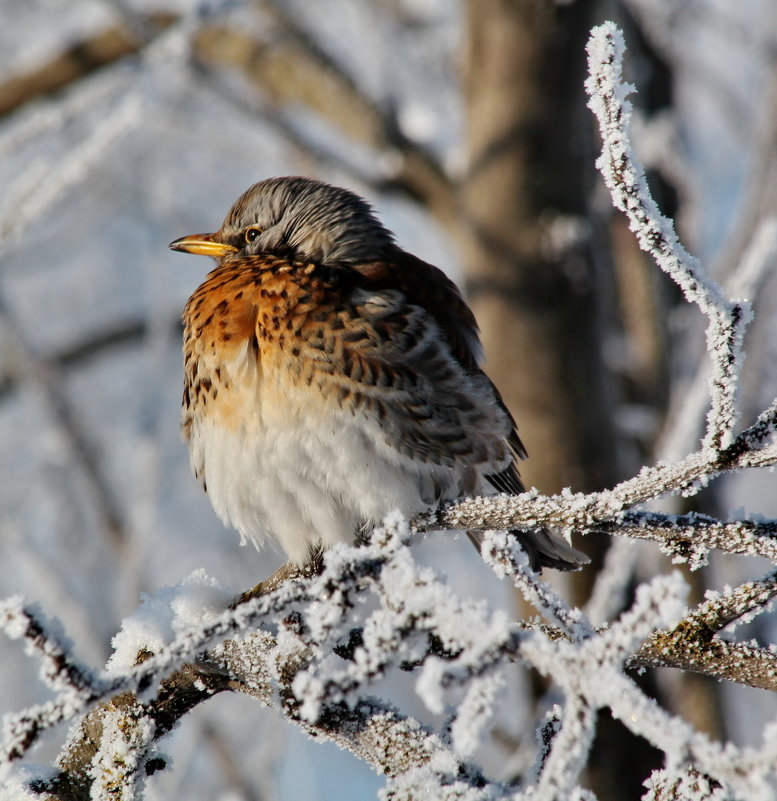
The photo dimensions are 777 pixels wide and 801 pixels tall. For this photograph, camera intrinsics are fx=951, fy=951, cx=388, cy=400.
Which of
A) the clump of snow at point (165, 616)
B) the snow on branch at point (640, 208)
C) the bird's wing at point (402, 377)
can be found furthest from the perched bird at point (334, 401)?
the snow on branch at point (640, 208)

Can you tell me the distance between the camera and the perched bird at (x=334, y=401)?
106 inches

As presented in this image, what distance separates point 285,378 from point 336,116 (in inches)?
142

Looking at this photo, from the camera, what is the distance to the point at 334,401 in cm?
268

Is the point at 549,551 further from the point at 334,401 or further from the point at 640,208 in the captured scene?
the point at 640,208

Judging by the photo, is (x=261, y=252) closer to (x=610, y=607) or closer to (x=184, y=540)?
(x=610, y=607)

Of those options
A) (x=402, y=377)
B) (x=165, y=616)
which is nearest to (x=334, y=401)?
(x=402, y=377)

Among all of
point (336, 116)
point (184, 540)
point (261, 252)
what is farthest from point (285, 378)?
point (184, 540)

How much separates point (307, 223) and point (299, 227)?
34 mm

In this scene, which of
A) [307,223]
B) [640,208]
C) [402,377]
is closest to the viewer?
[640,208]

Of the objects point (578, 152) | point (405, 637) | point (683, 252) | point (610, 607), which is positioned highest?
point (578, 152)

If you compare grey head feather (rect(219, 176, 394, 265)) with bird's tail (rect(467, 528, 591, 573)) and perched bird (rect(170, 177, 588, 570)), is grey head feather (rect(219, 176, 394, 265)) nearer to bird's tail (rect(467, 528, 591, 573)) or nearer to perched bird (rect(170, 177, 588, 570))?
perched bird (rect(170, 177, 588, 570))

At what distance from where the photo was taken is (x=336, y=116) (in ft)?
19.4

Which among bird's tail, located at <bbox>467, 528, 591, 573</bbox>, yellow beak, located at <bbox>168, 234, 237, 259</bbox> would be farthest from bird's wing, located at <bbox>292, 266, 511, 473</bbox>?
yellow beak, located at <bbox>168, 234, 237, 259</bbox>

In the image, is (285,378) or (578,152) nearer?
(285,378)
